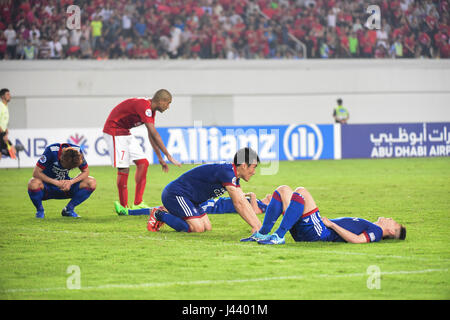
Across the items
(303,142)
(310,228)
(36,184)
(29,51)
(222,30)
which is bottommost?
(310,228)

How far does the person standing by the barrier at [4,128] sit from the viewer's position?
59.4 feet

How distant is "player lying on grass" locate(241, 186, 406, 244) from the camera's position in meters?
8.26

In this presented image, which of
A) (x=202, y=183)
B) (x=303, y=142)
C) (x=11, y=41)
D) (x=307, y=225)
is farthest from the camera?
(x=11, y=41)

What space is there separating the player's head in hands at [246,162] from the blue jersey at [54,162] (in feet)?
10.8

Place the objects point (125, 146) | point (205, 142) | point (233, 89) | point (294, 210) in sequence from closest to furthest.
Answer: point (294, 210)
point (125, 146)
point (205, 142)
point (233, 89)

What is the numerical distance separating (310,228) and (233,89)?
2220 cm

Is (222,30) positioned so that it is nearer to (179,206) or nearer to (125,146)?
(125,146)

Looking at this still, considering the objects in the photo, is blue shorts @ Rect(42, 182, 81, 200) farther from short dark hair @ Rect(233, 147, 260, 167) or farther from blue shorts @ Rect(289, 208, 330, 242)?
blue shorts @ Rect(289, 208, 330, 242)

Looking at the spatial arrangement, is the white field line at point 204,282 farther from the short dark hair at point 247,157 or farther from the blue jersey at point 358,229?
the short dark hair at point 247,157

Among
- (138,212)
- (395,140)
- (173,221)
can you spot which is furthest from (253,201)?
(395,140)

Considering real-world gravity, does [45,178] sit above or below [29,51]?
below

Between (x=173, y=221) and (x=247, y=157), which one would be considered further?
(x=173, y=221)

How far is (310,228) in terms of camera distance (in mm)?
8570

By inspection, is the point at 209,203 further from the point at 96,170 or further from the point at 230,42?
the point at 230,42
